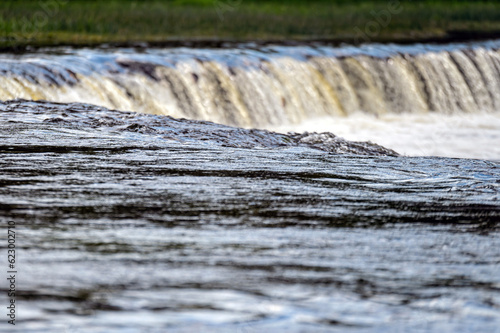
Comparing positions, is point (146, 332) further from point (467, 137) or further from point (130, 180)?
point (467, 137)

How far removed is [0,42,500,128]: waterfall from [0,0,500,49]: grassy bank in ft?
5.97

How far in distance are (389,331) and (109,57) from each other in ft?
28.3

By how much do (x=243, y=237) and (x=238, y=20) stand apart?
13.5m

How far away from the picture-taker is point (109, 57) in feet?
35.9

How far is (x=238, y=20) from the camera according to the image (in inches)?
665

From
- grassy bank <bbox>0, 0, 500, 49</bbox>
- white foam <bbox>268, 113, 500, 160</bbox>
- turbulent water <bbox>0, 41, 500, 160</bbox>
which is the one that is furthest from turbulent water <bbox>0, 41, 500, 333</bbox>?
grassy bank <bbox>0, 0, 500, 49</bbox>

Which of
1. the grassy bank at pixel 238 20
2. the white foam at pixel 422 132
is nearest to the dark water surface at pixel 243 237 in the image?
the white foam at pixel 422 132

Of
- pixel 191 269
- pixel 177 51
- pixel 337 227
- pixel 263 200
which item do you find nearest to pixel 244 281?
pixel 191 269

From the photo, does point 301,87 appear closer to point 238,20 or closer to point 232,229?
point 238,20

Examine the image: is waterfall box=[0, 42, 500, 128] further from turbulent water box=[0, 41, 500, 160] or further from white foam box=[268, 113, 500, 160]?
white foam box=[268, 113, 500, 160]

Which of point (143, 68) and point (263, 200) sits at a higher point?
point (143, 68)

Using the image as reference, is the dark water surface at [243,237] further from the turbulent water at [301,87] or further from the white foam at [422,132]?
the white foam at [422,132]

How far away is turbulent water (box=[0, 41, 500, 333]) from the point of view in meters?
2.96

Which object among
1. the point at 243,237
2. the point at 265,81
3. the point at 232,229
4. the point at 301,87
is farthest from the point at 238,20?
the point at 243,237
